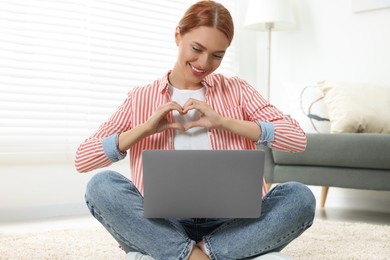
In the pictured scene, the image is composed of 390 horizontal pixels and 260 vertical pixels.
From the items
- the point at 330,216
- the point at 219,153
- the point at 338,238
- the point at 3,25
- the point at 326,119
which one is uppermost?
the point at 3,25

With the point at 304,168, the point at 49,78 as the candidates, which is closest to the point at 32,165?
the point at 49,78

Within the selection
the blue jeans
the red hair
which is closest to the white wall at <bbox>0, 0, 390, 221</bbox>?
the blue jeans

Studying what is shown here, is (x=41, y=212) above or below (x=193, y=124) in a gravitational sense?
below

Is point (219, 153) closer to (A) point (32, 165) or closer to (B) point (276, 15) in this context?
(A) point (32, 165)

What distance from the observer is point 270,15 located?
12.3 ft

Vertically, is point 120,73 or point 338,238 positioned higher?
point 120,73

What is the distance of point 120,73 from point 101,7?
44 centimetres

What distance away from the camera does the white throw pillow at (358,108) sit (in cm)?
301

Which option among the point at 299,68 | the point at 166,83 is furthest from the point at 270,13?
the point at 166,83

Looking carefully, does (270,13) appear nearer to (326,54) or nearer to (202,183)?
(326,54)

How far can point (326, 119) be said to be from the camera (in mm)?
3229

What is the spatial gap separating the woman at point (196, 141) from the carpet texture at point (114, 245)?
1.65 ft

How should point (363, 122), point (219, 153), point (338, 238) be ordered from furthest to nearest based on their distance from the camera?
point (363, 122), point (338, 238), point (219, 153)

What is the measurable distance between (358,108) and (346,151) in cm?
44
